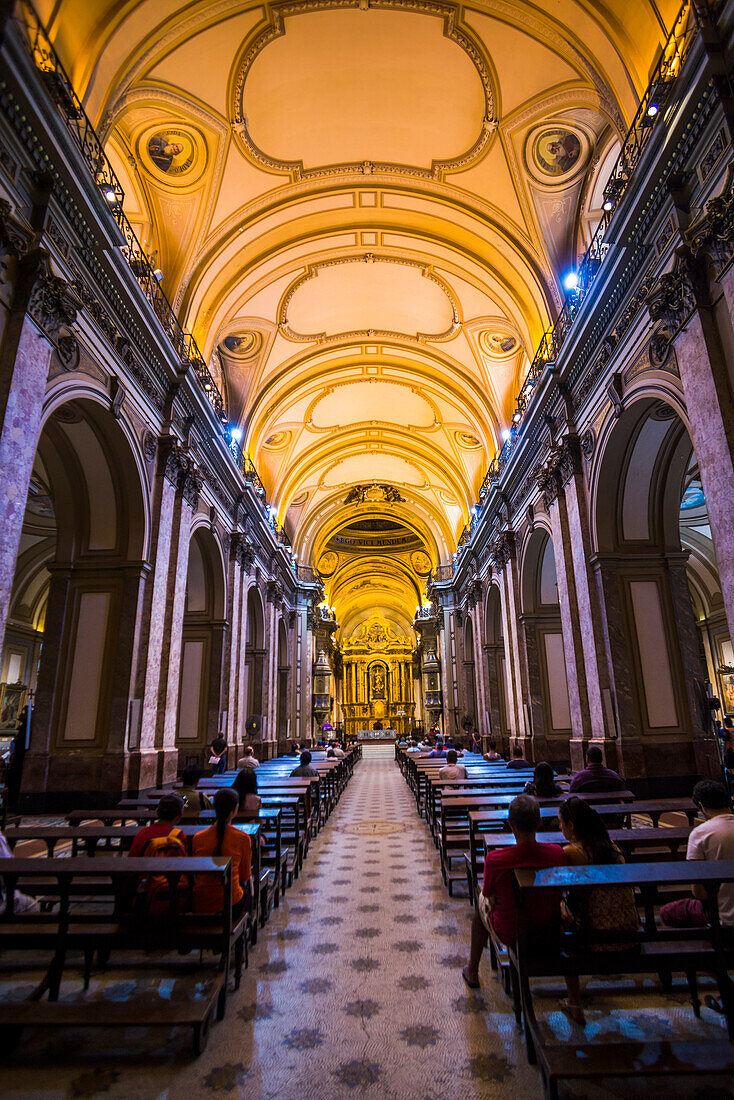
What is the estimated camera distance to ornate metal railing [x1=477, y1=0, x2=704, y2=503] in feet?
18.9

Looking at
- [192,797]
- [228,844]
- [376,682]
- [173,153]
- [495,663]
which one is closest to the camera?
[228,844]

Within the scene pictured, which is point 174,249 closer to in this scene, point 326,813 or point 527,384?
point 527,384

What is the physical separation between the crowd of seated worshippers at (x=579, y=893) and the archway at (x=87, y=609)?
6.43m

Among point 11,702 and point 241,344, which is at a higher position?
point 241,344

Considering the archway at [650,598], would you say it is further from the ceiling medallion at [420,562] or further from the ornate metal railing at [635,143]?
the ceiling medallion at [420,562]

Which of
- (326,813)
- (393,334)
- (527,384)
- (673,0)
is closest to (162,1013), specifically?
(326,813)

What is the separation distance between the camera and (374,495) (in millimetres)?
27984

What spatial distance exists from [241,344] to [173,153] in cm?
511

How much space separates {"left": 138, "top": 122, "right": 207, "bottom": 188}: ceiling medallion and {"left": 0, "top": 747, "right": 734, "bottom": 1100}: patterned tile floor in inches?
413

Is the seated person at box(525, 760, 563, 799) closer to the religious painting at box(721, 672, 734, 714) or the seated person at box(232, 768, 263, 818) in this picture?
the seated person at box(232, 768, 263, 818)

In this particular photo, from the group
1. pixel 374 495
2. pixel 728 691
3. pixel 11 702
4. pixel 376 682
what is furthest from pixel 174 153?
pixel 376 682

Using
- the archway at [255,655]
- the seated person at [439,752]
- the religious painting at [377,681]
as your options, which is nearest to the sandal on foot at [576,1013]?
the seated person at [439,752]

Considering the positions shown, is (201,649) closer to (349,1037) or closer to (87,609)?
(87,609)

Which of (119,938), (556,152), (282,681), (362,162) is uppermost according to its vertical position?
(362,162)
